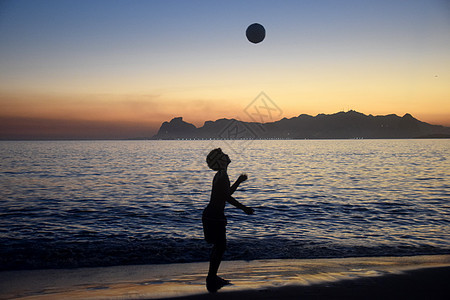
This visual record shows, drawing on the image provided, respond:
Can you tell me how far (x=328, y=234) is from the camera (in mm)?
11875

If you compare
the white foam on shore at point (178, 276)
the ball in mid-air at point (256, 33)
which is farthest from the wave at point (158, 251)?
the ball in mid-air at point (256, 33)

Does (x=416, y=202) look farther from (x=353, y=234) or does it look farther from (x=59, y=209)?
(x=59, y=209)

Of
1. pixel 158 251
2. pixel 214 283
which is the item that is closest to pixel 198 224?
pixel 158 251

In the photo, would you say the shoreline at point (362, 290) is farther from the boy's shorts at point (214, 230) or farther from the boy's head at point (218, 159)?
the boy's head at point (218, 159)

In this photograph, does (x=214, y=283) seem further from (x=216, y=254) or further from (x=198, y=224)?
(x=198, y=224)

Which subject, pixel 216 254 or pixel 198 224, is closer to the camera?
pixel 216 254

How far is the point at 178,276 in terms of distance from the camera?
7.52 meters

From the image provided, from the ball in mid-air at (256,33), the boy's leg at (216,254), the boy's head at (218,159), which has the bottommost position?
the boy's leg at (216,254)

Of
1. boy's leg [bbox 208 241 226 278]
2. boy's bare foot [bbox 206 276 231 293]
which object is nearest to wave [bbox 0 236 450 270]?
boy's bare foot [bbox 206 276 231 293]

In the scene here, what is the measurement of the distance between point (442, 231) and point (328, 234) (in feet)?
13.3

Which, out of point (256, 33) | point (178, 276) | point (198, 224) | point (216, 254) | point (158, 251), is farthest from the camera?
point (198, 224)

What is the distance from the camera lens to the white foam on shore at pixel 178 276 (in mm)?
6273

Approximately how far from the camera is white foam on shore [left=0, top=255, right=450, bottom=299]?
6.27 m

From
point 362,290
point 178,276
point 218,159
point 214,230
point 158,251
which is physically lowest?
point 158,251
